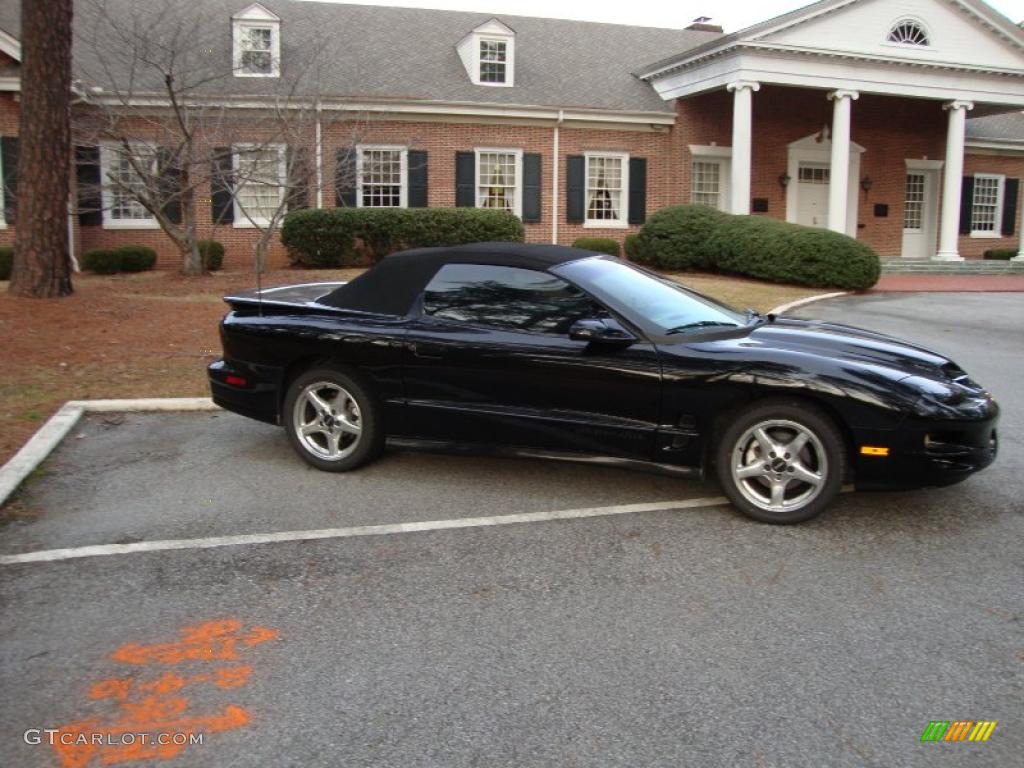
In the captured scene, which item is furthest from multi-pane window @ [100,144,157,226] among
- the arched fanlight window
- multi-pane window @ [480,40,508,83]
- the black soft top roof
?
the arched fanlight window

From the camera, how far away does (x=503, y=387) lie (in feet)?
16.8

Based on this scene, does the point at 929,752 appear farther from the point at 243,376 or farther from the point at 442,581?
the point at 243,376

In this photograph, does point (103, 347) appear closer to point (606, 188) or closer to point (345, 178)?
point (345, 178)

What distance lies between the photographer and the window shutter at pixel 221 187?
55.1ft

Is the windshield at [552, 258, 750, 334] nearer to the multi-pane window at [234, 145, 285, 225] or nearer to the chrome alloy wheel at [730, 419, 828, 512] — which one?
the chrome alloy wheel at [730, 419, 828, 512]

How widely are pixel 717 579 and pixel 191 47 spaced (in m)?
16.7

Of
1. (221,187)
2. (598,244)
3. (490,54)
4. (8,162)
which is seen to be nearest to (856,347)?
(221,187)

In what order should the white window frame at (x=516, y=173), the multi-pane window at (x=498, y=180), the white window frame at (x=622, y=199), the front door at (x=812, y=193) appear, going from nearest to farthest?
1. the white window frame at (x=516, y=173)
2. the multi-pane window at (x=498, y=180)
3. the white window frame at (x=622, y=199)
4. the front door at (x=812, y=193)


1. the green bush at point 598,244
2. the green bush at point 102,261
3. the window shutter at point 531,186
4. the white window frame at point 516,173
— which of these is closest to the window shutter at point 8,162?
the green bush at point 102,261

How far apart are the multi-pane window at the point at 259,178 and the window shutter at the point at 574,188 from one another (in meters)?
7.17

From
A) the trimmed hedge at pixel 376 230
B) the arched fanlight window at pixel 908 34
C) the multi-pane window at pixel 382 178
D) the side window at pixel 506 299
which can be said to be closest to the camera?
the side window at pixel 506 299

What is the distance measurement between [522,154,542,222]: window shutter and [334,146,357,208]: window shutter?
4.30 meters

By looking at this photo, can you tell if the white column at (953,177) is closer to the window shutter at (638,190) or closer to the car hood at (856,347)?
the window shutter at (638,190)

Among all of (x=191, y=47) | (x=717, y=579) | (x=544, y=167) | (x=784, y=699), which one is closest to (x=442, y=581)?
(x=717, y=579)
